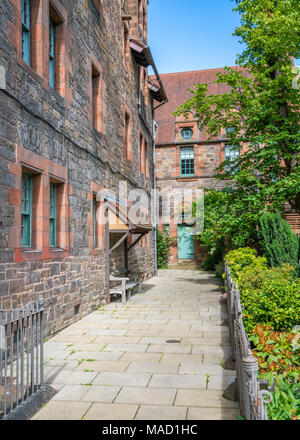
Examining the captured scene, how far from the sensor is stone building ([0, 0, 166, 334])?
Result: 6062mm

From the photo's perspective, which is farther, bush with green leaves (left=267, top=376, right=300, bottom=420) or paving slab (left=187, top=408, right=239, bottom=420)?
paving slab (left=187, top=408, right=239, bottom=420)

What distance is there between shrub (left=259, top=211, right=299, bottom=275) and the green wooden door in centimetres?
1268

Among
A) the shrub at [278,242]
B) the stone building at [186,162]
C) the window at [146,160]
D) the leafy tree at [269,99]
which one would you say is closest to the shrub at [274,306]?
the shrub at [278,242]

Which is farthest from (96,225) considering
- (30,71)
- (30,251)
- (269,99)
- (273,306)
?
(269,99)

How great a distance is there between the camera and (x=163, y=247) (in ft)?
77.9

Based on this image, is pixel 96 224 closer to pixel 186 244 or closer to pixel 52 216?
pixel 52 216

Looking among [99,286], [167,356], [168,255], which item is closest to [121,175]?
[99,286]

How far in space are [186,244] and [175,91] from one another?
444 inches

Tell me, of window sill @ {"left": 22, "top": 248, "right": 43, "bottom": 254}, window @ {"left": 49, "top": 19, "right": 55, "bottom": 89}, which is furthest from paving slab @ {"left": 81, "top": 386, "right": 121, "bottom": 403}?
window @ {"left": 49, "top": 19, "right": 55, "bottom": 89}

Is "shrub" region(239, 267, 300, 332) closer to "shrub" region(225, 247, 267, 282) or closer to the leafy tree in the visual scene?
"shrub" region(225, 247, 267, 282)

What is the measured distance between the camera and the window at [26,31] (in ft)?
22.8

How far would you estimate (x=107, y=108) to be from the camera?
456 inches
